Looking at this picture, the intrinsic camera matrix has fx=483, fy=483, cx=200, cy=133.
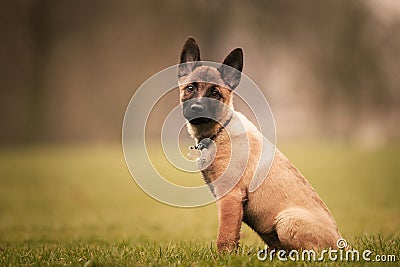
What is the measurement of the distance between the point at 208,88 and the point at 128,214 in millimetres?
7871

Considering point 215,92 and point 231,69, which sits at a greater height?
point 231,69

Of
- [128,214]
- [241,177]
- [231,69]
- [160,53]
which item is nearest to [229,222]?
[241,177]

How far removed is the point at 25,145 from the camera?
3422 centimetres

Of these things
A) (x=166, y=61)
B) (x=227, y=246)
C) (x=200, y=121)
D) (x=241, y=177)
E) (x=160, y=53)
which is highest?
(x=160, y=53)

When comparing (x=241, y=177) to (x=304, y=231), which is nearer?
(x=304, y=231)

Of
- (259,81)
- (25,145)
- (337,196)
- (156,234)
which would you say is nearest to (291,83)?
(259,81)

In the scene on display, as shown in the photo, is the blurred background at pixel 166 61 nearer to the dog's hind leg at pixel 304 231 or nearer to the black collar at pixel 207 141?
the black collar at pixel 207 141

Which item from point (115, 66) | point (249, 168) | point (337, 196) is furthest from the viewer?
point (115, 66)

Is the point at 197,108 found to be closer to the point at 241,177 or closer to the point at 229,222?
the point at 241,177

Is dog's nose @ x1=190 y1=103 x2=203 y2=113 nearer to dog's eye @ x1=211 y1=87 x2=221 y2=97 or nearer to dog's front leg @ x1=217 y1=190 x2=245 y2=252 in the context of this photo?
dog's eye @ x1=211 y1=87 x2=221 y2=97

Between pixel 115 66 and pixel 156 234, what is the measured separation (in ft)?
97.5

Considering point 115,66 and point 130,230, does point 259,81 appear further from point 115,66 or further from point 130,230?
point 130,230

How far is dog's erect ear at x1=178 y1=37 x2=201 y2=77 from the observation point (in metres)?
5.38

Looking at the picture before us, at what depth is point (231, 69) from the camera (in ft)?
17.3
